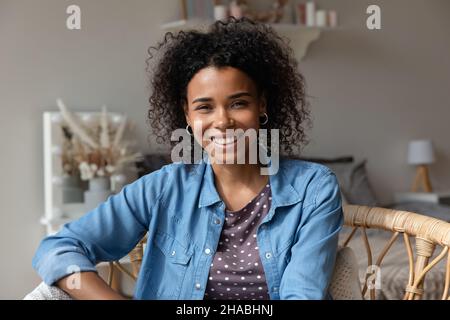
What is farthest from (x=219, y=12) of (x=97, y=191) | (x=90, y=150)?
(x=97, y=191)

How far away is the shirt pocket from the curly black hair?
21 cm

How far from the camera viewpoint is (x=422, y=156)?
3.30m

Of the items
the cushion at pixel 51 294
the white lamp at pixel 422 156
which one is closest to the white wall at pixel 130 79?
the white lamp at pixel 422 156

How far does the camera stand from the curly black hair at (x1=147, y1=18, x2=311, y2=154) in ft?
3.19

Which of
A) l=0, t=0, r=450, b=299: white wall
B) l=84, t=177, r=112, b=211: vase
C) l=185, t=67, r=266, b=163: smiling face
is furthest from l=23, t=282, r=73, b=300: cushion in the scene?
l=0, t=0, r=450, b=299: white wall

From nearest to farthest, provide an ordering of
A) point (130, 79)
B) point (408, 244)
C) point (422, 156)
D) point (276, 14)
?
point (408, 244), point (130, 79), point (276, 14), point (422, 156)

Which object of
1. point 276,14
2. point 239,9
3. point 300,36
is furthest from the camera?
point 300,36

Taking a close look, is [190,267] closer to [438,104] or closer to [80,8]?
[80,8]

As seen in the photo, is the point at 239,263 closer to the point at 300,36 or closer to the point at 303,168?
the point at 303,168

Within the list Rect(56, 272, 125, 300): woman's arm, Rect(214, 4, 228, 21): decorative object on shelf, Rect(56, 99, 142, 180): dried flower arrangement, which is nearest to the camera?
Rect(56, 272, 125, 300): woman's arm

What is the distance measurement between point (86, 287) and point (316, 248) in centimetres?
31

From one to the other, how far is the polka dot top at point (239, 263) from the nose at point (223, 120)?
0.49ft

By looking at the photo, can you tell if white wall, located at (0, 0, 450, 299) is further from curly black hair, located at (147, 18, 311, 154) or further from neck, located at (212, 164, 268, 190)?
neck, located at (212, 164, 268, 190)
